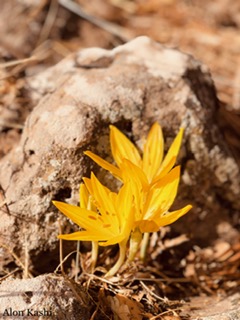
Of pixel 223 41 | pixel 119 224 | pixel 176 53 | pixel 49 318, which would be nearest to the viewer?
pixel 49 318

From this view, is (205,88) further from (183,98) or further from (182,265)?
(182,265)

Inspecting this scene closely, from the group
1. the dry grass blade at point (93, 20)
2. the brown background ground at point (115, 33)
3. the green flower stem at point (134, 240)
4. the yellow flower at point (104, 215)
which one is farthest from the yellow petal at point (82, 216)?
the dry grass blade at point (93, 20)

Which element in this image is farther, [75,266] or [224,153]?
[224,153]

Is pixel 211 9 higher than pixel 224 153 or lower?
higher

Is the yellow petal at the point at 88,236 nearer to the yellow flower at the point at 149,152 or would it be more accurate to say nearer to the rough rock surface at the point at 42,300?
the rough rock surface at the point at 42,300

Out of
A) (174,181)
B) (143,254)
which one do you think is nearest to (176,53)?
(174,181)

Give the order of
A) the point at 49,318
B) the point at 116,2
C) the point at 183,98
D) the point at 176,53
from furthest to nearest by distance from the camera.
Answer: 1. the point at 116,2
2. the point at 176,53
3. the point at 183,98
4. the point at 49,318

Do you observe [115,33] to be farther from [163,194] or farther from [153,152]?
[163,194]
